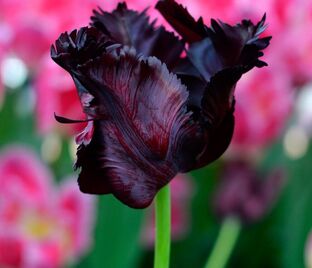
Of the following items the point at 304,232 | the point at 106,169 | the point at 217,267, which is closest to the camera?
the point at 106,169

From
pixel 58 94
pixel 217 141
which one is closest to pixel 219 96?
pixel 217 141

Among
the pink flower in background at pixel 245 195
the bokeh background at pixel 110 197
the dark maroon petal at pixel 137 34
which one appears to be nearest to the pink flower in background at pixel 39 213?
the bokeh background at pixel 110 197

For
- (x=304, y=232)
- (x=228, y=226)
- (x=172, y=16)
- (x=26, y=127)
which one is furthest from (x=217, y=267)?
(x=172, y=16)

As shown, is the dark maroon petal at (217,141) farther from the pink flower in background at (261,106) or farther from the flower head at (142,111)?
the pink flower in background at (261,106)

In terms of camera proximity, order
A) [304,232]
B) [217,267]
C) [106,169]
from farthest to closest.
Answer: [304,232] < [217,267] < [106,169]

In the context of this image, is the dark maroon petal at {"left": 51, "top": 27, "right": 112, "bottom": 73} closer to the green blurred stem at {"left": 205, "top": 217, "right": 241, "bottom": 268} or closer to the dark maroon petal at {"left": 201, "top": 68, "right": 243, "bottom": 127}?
the dark maroon petal at {"left": 201, "top": 68, "right": 243, "bottom": 127}

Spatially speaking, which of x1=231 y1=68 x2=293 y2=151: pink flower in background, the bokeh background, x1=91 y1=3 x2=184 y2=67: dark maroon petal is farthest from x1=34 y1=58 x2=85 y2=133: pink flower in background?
x1=91 y1=3 x2=184 y2=67: dark maroon petal

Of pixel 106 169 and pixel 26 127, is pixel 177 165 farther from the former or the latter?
pixel 26 127
